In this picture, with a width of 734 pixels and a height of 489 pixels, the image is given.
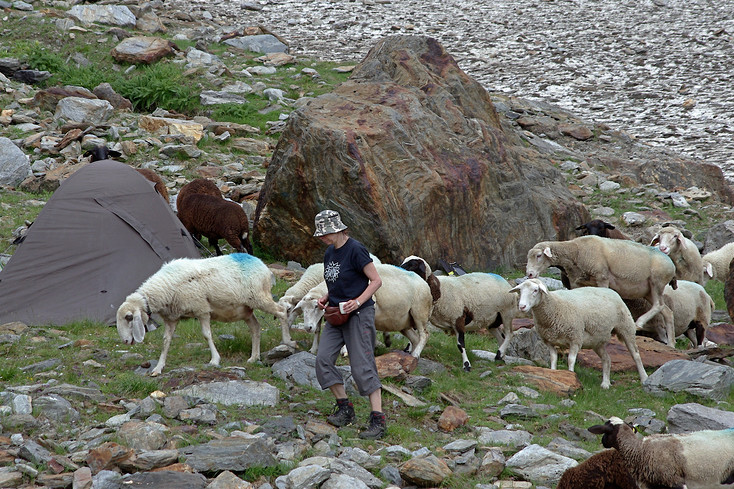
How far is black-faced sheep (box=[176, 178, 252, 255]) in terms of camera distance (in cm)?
1441

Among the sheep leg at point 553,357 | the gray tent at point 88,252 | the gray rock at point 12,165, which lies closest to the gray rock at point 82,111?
the gray rock at point 12,165

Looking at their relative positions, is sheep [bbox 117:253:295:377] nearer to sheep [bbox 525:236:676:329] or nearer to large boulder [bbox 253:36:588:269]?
large boulder [bbox 253:36:588:269]

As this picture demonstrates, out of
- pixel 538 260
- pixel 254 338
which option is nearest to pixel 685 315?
pixel 538 260

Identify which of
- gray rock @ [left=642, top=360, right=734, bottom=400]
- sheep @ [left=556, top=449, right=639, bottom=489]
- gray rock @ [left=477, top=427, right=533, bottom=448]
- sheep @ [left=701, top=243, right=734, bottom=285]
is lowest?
sheep @ [left=701, top=243, right=734, bottom=285]

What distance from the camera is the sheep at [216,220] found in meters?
14.4

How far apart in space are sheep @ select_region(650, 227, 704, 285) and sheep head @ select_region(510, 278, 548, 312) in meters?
5.09

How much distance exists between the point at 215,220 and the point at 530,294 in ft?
22.3

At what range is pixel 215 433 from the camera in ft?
22.5

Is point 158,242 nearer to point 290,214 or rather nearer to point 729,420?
point 290,214

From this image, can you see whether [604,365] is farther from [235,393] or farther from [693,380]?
[235,393]

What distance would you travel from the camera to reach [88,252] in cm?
1162

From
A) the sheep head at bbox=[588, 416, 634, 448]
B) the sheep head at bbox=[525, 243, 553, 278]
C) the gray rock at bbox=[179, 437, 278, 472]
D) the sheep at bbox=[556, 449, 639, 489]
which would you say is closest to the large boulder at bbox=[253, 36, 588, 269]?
the sheep head at bbox=[525, 243, 553, 278]

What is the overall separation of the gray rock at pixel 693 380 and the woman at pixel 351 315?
4289 mm

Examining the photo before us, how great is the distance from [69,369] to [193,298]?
1583 millimetres
